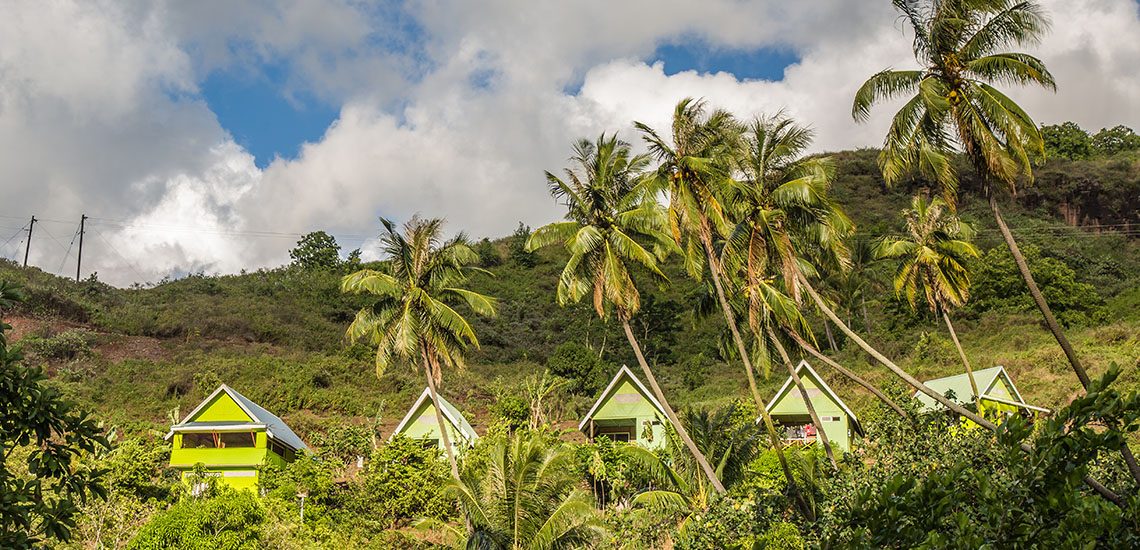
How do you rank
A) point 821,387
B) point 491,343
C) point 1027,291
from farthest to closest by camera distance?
point 491,343, point 1027,291, point 821,387

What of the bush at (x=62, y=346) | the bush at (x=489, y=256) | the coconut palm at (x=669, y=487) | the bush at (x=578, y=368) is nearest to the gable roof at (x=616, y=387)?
the coconut palm at (x=669, y=487)

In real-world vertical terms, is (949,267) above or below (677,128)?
below

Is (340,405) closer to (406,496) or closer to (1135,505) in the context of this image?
(406,496)

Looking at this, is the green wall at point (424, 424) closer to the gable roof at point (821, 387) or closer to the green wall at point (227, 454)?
the green wall at point (227, 454)

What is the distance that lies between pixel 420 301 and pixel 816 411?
724 inches

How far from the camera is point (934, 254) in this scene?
28.4m

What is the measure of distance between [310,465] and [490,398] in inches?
1023

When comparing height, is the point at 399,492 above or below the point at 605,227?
below

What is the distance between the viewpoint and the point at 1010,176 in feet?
59.6

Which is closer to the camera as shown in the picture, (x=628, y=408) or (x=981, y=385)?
(x=981, y=385)

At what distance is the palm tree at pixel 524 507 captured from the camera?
21938mm

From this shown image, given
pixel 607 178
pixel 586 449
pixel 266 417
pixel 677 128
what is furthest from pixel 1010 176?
pixel 266 417

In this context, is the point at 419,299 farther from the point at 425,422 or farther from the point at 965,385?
the point at 965,385

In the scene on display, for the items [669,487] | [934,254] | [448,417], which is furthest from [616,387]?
[934,254]
